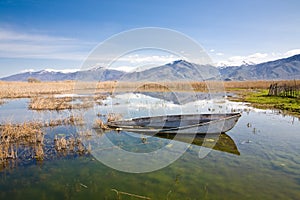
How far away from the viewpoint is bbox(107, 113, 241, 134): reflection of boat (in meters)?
11.0

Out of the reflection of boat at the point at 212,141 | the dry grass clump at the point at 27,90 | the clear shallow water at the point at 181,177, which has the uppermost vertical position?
the dry grass clump at the point at 27,90

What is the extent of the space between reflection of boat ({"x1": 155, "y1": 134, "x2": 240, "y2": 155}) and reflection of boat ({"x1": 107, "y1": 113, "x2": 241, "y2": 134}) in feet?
0.94

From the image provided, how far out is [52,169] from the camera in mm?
7625

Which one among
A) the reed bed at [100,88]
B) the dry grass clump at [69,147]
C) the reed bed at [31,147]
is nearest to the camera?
the reed bed at [31,147]

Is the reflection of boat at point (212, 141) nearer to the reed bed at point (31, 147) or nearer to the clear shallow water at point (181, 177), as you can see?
the clear shallow water at point (181, 177)

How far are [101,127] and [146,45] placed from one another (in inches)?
209

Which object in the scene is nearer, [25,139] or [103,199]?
[103,199]

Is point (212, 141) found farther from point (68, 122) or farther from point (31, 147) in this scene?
point (68, 122)

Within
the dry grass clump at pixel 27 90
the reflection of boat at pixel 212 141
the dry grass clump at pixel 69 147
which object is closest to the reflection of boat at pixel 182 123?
the reflection of boat at pixel 212 141

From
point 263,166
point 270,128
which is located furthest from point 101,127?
point 270,128

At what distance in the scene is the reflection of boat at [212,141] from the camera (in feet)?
32.2

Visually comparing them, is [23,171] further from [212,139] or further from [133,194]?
[212,139]

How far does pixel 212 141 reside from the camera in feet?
35.4

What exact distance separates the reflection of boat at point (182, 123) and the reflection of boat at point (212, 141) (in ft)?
0.94
